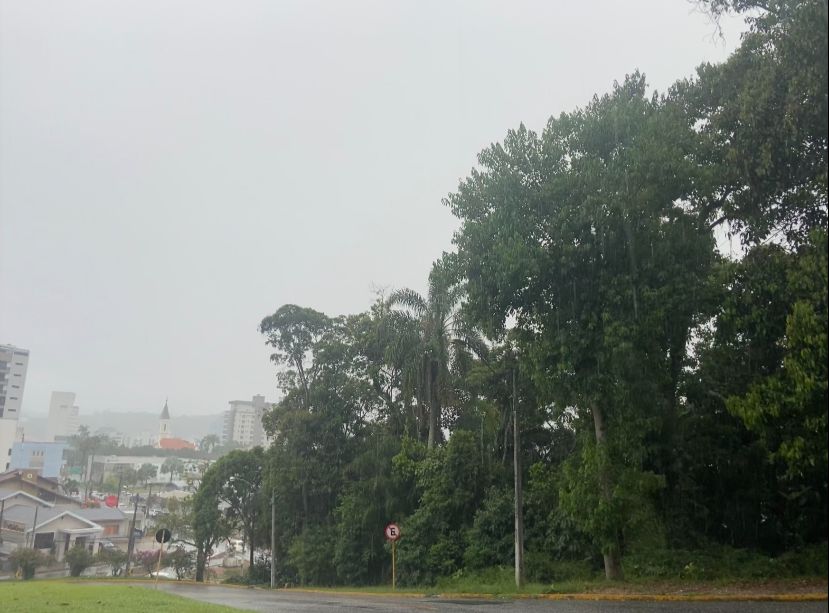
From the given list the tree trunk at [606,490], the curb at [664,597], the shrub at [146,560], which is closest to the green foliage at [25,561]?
the shrub at [146,560]

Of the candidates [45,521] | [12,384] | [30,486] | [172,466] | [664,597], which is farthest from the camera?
[172,466]

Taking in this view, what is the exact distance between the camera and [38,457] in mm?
101438

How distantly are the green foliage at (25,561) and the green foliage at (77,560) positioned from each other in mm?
3199

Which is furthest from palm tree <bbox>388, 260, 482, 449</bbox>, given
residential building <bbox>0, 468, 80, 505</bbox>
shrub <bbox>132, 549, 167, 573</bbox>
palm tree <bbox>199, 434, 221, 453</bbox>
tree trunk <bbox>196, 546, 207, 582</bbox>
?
palm tree <bbox>199, 434, 221, 453</bbox>

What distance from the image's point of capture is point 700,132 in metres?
16.0

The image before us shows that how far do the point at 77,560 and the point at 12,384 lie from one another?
69593 millimetres

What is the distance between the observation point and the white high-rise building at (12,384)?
95.3 meters

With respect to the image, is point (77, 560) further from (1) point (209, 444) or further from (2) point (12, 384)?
(1) point (209, 444)

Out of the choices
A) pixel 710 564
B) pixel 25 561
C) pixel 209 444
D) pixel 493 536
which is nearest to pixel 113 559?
pixel 25 561

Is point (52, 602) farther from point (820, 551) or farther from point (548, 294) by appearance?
point (820, 551)

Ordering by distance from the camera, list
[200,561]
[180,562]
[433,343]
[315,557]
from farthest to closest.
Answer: [180,562], [200,561], [315,557], [433,343]

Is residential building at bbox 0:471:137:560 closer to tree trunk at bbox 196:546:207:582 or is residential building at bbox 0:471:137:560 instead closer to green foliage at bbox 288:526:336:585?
tree trunk at bbox 196:546:207:582

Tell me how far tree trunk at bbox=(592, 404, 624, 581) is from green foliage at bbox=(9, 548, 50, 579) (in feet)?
141

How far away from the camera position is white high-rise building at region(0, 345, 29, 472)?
95.3m
